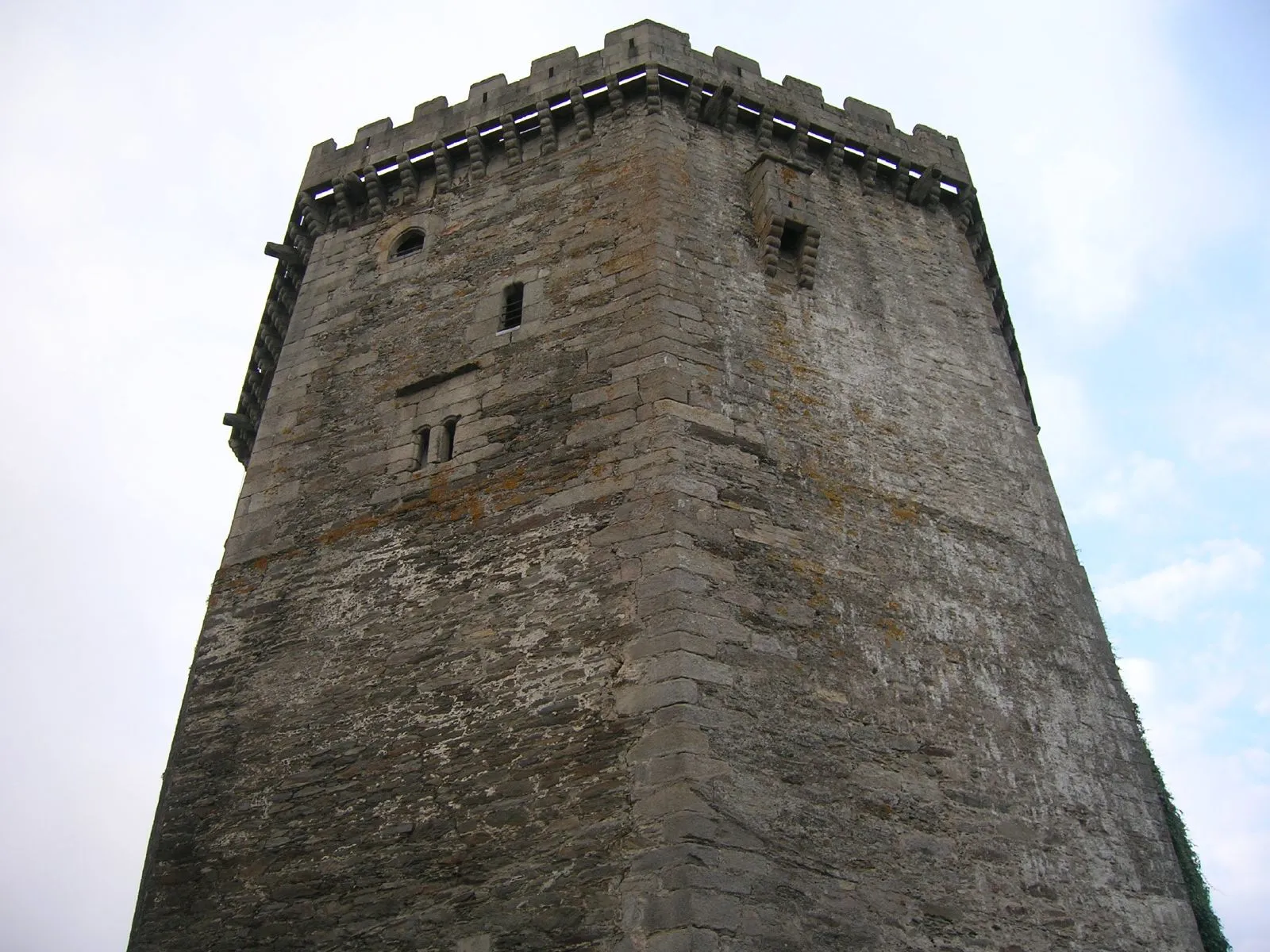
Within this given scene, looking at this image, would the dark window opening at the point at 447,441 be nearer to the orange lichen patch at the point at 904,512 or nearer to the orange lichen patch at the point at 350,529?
the orange lichen patch at the point at 350,529

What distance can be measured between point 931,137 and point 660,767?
8.47m

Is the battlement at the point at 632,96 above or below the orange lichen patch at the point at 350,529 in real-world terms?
above

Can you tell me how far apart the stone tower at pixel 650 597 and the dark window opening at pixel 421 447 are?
0.03m

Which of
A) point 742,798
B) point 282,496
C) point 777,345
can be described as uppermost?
point 777,345

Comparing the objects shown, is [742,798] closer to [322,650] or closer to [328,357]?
[322,650]

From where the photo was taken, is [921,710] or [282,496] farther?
[282,496]

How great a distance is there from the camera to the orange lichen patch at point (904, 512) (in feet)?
29.9

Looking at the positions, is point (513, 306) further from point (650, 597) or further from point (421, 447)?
point (650, 597)

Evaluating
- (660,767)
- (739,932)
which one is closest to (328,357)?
(660,767)

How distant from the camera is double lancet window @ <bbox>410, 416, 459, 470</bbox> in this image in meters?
9.41

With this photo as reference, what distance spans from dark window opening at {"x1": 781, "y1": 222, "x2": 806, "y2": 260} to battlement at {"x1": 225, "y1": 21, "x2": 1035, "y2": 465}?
115 cm

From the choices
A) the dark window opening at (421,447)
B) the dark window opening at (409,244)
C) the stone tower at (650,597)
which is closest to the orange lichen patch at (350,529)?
the stone tower at (650,597)

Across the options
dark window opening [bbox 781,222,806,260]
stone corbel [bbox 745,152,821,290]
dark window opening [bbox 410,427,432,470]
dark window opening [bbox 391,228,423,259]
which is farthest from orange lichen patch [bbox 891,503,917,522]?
dark window opening [bbox 391,228,423,259]

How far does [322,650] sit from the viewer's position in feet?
28.3
